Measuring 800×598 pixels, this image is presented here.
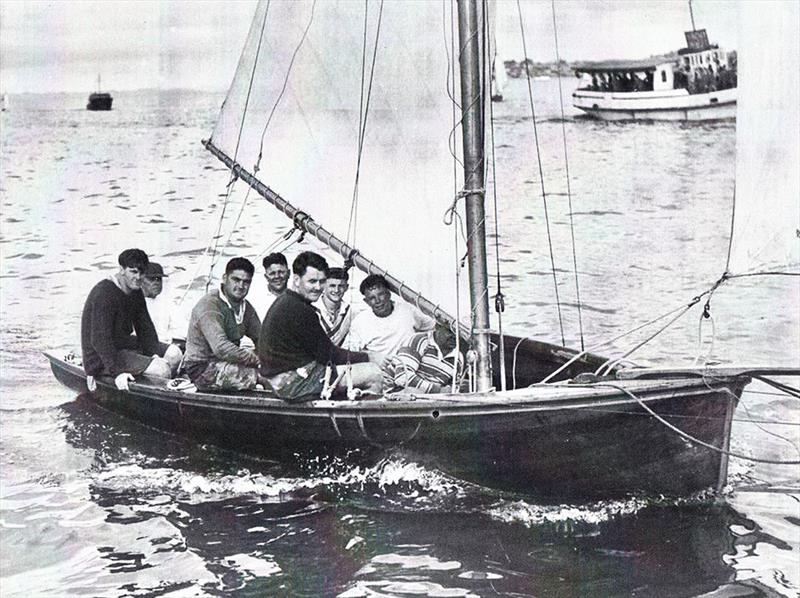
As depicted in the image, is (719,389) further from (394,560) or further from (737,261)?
(394,560)

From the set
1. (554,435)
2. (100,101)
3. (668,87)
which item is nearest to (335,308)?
(554,435)

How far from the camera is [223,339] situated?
7.92 m

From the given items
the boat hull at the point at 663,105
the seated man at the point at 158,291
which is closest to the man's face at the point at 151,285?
the seated man at the point at 158,291

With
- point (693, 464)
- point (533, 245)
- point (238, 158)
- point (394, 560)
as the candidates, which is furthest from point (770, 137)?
point (533, 245)

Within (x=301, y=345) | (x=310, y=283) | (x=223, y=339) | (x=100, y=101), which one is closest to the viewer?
(x=310, y=283)

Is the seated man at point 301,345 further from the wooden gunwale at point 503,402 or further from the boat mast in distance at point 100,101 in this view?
the boat mast in distance at point 100,101

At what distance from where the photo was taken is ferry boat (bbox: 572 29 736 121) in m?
28.9

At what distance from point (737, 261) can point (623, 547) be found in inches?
72.3

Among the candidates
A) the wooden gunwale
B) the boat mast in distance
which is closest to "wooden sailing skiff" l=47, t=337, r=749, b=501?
the wooden gunwale

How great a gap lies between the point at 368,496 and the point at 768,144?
348 cm

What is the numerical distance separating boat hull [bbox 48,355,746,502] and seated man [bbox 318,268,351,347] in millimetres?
902

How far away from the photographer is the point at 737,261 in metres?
5.62

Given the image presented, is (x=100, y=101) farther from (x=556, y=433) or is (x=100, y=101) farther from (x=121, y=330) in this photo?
(x=556, y=433)

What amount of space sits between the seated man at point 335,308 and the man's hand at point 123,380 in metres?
1.75
